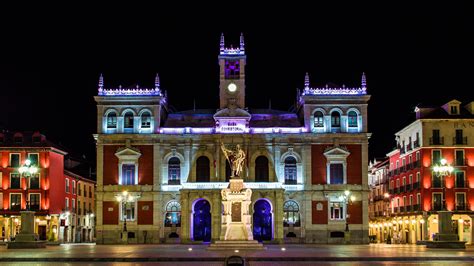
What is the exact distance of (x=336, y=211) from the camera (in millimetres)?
80562

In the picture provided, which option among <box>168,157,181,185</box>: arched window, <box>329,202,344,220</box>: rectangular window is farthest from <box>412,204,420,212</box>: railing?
<box>168,157,181,185</box>: arched window

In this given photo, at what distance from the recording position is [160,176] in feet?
266

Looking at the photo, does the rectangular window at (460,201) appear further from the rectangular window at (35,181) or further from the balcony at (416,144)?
the rectangular window at (35,181)

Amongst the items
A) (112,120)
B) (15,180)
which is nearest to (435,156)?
(112,120)

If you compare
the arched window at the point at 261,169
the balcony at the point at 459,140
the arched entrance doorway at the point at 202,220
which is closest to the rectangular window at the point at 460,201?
the balcony at the point at 459,140

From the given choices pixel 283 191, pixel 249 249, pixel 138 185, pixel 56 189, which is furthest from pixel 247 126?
pixel 249 249

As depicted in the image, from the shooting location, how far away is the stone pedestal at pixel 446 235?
175 feet

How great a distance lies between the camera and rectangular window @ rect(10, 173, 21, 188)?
8519cm

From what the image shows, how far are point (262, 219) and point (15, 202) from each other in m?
27.3

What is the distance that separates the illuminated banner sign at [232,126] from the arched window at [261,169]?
135 inches

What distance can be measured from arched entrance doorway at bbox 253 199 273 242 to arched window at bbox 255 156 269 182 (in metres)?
2.51

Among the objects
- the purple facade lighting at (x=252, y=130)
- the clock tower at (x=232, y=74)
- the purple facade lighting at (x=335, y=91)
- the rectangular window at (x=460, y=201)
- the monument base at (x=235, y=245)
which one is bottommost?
the monument base at (x=235, y=245)

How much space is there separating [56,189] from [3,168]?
6.64m

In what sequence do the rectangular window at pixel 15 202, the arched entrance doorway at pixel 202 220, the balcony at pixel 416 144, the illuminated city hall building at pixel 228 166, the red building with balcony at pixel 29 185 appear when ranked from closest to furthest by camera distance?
the arched entrance doorway at pixel 202 220, the illuminated city hall building at pixel 228 166, the balcony at pixel 416 144, the rectangular window at pixel 15 202, the red building with balcony at pixel 29 185
